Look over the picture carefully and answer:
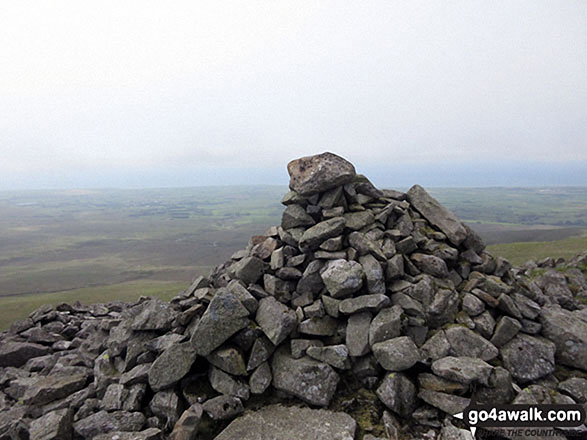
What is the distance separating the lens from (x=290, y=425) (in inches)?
399

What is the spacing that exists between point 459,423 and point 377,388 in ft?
8.59

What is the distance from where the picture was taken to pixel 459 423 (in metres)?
9.38

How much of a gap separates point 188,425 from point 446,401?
828 centimetres

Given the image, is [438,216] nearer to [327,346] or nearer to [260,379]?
[327,346]

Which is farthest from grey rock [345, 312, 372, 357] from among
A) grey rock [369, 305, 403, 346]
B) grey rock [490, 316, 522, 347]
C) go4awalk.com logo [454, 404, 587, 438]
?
grey rock [490, 316, 522, 347]

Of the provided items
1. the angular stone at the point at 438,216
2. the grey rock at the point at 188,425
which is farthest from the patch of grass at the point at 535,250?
the grey rock at the point at 188,425

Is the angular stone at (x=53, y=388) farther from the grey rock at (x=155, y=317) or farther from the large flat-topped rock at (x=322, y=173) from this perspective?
the large flat-topped rock at (x=322, y=173)

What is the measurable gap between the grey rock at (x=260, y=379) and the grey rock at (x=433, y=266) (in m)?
8.26

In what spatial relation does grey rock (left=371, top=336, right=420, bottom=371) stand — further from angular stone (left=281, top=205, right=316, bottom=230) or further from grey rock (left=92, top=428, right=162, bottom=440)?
grey rock (left=92, top=428, right=162, bottom=440)

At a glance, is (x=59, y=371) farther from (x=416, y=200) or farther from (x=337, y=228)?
(x=416, y=200)

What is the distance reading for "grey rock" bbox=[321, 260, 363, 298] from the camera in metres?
12.5

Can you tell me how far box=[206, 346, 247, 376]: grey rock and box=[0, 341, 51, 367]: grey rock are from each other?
1324 cm

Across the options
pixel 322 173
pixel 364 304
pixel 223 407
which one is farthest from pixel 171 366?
pixel 322 173

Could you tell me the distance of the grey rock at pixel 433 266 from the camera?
13.9 meters
